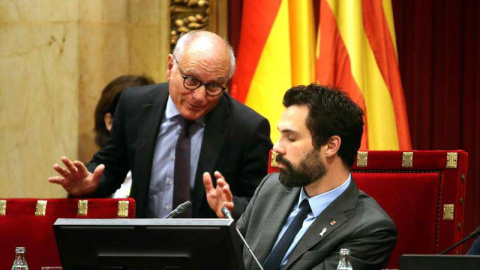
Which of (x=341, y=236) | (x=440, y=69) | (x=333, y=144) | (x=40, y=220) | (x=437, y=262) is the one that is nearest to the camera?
(x=437, y=262)

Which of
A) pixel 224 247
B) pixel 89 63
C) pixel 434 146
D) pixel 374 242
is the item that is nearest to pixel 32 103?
pixel 89 63

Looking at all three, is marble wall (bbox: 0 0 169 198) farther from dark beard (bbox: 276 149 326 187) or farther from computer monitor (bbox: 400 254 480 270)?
computer monitor (bbox: 400 254 480 270)

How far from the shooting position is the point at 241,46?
5727 mm

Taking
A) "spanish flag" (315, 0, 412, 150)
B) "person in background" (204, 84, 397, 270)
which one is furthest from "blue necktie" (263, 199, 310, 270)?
"spanish flag" (315, 0, 412, 150)

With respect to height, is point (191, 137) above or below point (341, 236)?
above

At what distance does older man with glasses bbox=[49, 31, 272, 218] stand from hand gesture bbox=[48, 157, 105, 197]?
7 cm

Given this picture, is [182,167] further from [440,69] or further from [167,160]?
[440,69]

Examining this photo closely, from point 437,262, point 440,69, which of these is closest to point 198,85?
point 437,262

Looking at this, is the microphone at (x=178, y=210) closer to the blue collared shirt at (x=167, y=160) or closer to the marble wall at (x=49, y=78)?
the blue collared shirt at (x=167, y=160)

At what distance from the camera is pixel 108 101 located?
18.6 ft

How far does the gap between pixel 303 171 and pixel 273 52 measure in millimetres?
1852

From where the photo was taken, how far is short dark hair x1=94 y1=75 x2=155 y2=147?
5676mm

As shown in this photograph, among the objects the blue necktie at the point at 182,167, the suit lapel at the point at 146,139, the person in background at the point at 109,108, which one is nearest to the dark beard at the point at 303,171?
the blue necktie at the point at 182,167

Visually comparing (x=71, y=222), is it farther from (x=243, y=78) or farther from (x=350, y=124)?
(x=243, y=78)
